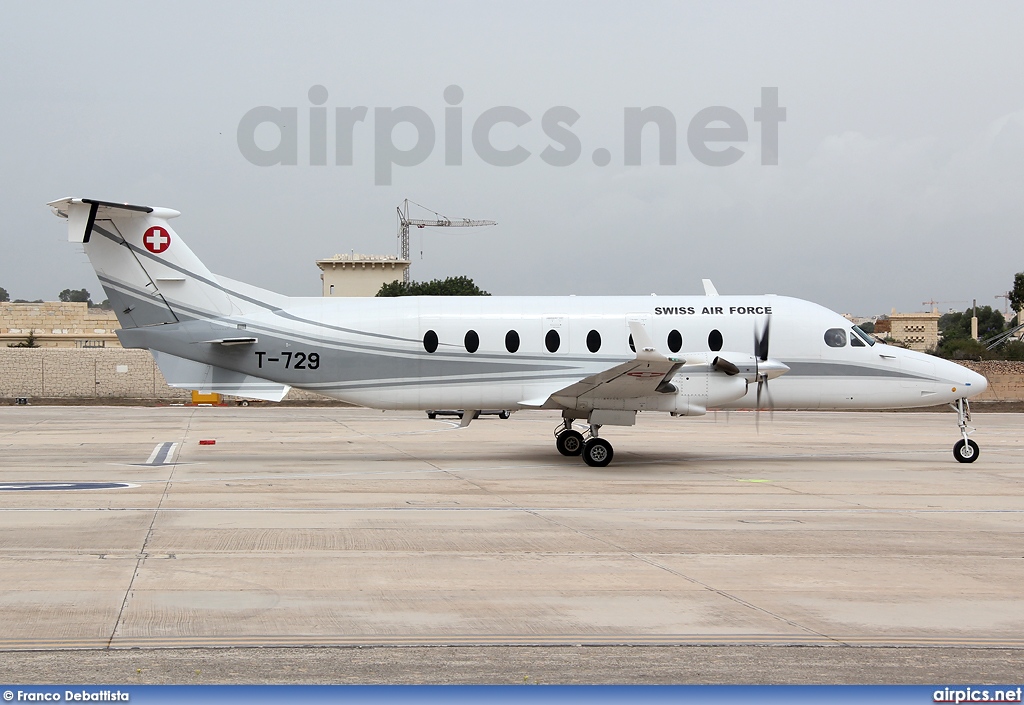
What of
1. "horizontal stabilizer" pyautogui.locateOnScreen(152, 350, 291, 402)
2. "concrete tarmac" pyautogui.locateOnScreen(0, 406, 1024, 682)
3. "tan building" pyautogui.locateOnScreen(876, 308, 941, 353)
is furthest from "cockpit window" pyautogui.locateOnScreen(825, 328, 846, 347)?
"tan building" pyautogui.locateOnScreen(876, 308, 941, 353)

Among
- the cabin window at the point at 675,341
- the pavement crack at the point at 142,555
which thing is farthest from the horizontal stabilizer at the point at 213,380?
the cabin window at the point at 675,341

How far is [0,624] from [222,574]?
234 centimetres

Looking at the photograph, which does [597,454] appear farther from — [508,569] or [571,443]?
[508,569]

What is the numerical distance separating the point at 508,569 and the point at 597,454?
396 inches

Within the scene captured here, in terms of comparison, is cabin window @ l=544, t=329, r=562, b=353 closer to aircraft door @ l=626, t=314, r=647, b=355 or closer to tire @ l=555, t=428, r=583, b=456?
aircraft door @ l=626, t=314, r=647, b=355

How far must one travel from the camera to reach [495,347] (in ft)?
67.9

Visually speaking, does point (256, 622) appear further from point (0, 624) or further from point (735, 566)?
point (735, 566)

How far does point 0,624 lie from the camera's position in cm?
759

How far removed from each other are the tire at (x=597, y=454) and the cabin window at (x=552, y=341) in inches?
89.1

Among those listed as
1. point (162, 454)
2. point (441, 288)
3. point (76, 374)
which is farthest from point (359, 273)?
point (162, 454)

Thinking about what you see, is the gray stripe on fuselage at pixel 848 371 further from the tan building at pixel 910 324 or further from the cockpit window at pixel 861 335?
the tan building at pixel 910 324

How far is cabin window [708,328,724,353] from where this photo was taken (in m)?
20.6

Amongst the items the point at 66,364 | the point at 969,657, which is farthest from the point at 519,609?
the point at 66,364

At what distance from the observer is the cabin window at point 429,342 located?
2061 cm
